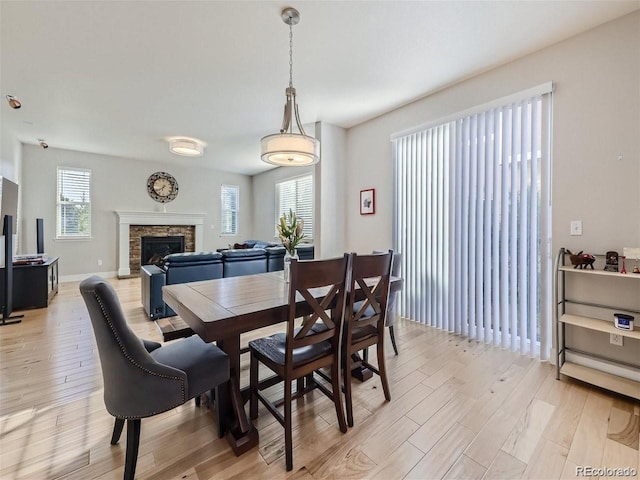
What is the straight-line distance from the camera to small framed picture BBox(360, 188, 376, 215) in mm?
4020

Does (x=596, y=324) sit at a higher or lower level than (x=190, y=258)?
lower

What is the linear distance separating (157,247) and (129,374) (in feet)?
21.2

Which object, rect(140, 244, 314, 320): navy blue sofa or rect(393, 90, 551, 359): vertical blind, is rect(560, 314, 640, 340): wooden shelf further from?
rect(140, 244, 314, 320): navy blue sofa

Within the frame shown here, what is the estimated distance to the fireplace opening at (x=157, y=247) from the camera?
6652 millimetres

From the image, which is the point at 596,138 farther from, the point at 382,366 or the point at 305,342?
the point at 305,342

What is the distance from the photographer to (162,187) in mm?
6891

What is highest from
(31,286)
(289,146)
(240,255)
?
(289,146)

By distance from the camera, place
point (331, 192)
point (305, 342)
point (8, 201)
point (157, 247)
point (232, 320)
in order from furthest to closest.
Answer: point (157, 247), point (331, 192), point (8, 201), point (305, 342), point (232, 320)

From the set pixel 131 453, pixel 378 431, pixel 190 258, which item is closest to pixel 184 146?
pixel 190 258

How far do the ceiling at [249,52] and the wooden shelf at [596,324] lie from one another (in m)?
2.31

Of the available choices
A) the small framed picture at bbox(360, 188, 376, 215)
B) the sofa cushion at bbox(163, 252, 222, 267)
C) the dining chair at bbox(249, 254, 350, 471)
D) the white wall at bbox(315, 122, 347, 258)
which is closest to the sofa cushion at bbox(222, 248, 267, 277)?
the sofa cushion at bbox(163, 252, 222, 267)

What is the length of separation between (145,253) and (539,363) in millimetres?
7469

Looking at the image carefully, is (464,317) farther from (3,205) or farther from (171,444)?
(3,205)

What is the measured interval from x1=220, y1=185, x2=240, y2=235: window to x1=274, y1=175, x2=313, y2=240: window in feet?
5.25
